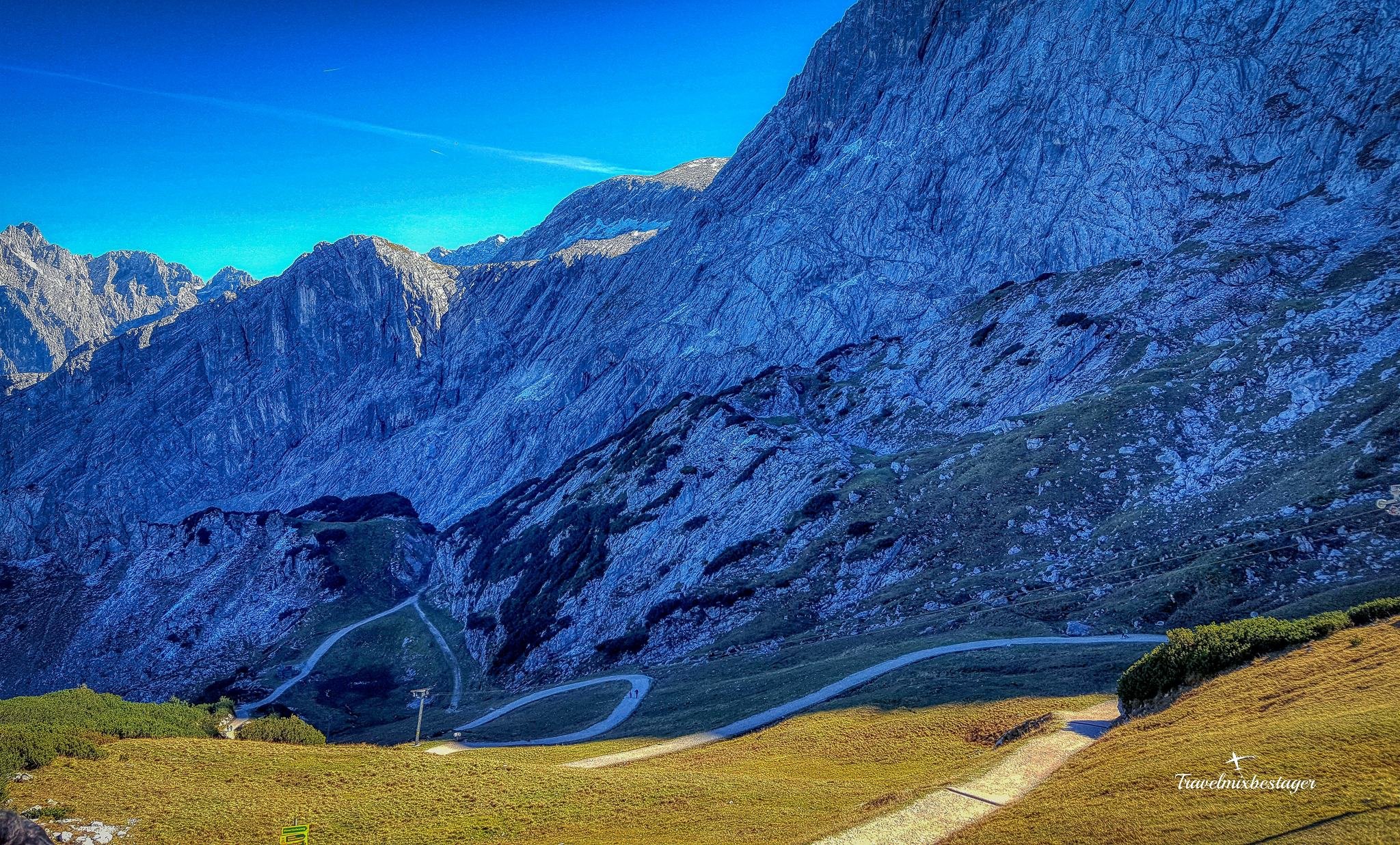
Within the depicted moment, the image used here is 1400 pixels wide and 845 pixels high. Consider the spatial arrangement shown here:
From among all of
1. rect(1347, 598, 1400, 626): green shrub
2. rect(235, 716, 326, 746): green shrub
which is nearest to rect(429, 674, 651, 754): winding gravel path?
rect(235, 716, 326, 746): green shrub

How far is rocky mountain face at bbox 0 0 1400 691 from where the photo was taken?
62.5 meters

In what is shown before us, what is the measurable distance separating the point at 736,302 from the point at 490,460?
57659mm

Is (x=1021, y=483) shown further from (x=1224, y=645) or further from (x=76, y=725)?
(x=76, y=725)

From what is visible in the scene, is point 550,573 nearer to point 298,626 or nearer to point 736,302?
point 298,626

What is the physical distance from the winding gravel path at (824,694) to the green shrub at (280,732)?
17295 mm

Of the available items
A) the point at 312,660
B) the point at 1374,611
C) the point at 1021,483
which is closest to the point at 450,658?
the point at 312,660

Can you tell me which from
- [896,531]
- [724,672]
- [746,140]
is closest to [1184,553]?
[896,531]

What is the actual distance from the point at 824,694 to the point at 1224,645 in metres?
22.0

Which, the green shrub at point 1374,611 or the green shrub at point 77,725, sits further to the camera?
the green shrub at point 77,725

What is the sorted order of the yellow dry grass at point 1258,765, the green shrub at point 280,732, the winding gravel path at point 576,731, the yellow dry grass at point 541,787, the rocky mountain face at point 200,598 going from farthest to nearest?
the rocky mountain face at point 200,598 < the winding gravel path at point 576,731 < the green shrub at point 280,732 < the yellow dry grass at point 541,787 < the yellow dry grass at point 1258,765

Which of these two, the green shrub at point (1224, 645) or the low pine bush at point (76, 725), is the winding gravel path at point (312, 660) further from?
the green shrub at point (1224, 645)

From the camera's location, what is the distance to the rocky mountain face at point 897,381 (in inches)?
2462

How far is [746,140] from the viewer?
18075cm

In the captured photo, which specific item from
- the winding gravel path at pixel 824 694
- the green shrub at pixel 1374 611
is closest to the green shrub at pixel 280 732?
the winding gravel path at pixel 824 694
